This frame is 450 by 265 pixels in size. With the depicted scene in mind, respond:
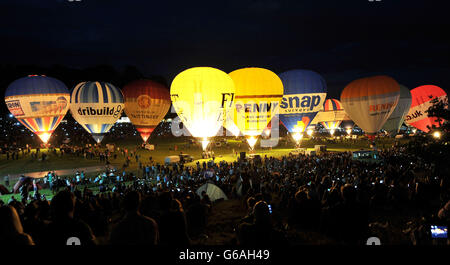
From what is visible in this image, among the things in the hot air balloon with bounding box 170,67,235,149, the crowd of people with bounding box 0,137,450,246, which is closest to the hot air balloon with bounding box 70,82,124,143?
the hot air balloon with bounding box 170,67,235,149

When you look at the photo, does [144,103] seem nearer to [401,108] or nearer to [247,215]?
[247,215]

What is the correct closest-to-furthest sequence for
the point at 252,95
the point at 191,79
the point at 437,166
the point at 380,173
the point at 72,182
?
the point at 437,166
the point at 380,173
the point at 72,182
the point at 191,79
the point at 252,95

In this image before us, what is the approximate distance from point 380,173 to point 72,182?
15.3m

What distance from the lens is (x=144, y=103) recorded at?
2311 centimetres

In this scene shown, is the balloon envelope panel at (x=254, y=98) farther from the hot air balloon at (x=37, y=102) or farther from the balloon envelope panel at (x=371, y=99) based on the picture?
the hot air balloon at (x=37, y=102)

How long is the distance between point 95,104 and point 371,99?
875 inches

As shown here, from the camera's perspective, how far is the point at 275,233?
2430 mm

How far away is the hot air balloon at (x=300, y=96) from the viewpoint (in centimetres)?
2094

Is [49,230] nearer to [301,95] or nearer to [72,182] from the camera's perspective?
[72,182]

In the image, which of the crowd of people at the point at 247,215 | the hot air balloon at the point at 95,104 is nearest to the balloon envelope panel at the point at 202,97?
the crowd of people at the point at 247,215

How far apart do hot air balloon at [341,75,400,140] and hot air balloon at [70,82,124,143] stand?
19747 mm

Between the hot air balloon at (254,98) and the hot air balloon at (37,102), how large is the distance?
14584mm

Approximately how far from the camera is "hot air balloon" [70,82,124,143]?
2244cm

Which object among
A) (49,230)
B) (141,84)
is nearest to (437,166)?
(49,230)
